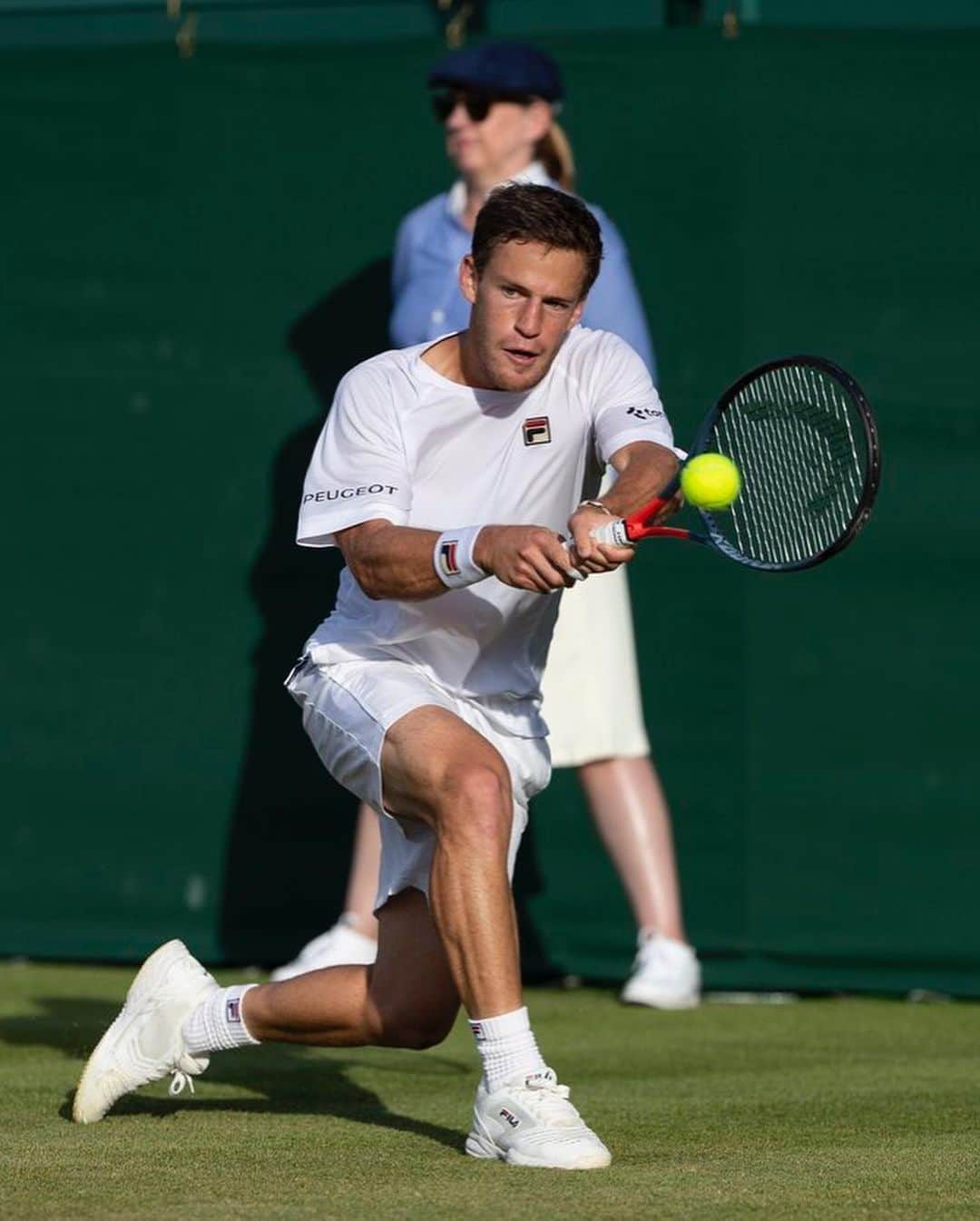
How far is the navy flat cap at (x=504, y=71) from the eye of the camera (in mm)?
5895

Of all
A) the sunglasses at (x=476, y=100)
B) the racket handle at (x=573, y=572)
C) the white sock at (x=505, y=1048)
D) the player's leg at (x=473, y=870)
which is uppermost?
the sunglasses at (x=476, y=100)

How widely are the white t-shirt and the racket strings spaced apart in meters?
0.14

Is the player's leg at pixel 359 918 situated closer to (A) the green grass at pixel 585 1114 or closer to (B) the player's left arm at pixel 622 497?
(A) the green grass at pixel 585 1114

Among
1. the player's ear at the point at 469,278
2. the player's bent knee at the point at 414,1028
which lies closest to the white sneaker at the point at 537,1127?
the player's bent knee at the point at 414,1028

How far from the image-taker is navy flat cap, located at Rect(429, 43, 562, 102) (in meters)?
5.89

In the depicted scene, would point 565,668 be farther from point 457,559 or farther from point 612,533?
point 612,533

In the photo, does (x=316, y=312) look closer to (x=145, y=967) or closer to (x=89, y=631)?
(x=89, y=631)

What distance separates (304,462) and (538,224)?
8.21 feet

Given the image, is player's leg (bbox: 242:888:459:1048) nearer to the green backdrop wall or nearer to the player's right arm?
the player's right arm

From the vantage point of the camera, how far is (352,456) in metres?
4.08

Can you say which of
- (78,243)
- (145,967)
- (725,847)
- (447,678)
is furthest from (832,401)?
(78,243)

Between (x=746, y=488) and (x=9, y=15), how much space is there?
344 cm

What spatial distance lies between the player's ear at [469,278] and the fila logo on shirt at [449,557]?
0.50 m

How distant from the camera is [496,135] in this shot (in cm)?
595
